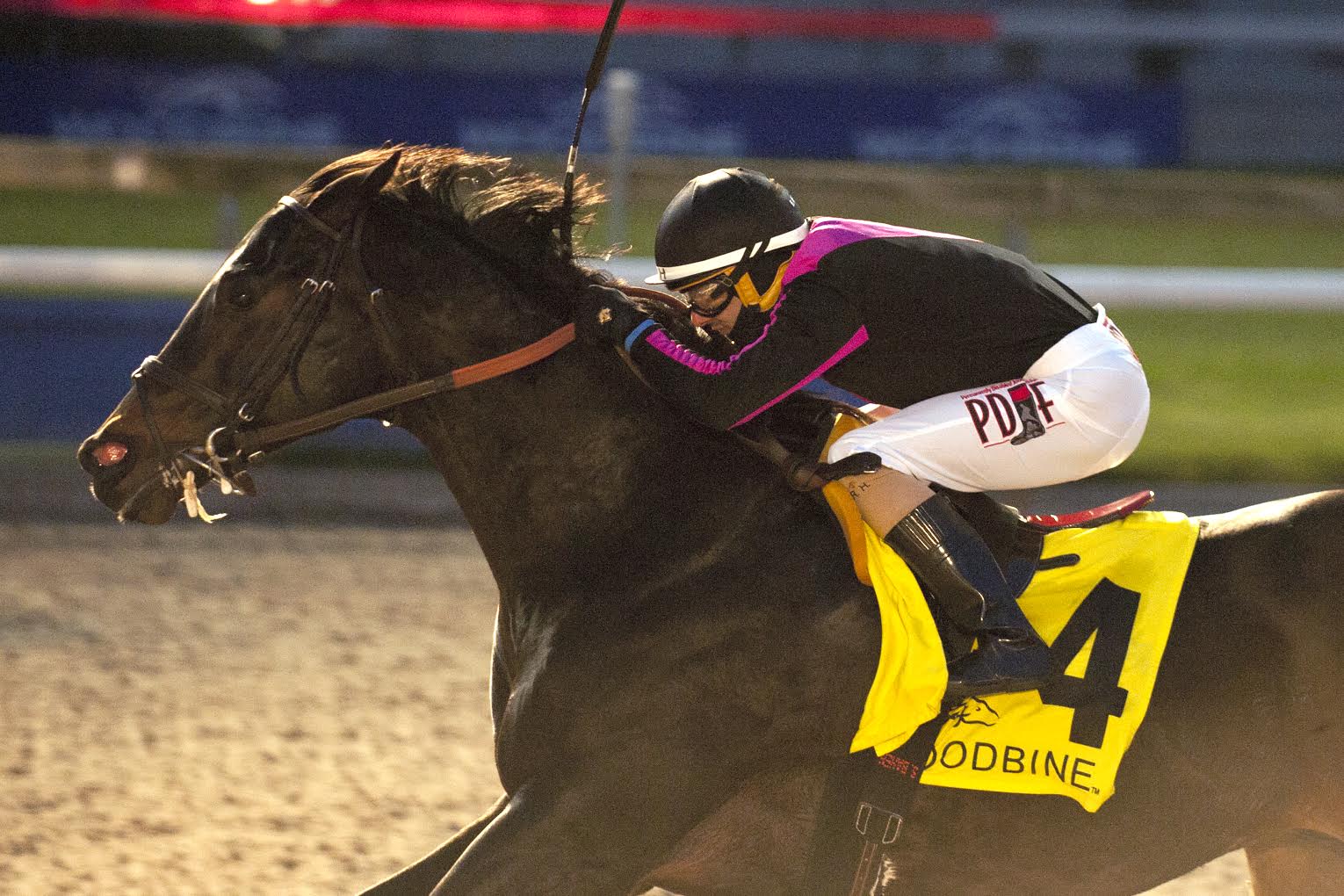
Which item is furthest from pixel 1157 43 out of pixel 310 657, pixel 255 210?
pixel 310 657

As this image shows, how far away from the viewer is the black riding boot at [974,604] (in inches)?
120

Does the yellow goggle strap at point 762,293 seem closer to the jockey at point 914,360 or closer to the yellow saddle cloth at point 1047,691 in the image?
the jockey at point 914,360

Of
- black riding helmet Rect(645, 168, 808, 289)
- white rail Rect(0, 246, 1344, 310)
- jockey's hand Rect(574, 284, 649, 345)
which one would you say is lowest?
jockey's hand Rect(574, 284, 649, 345)

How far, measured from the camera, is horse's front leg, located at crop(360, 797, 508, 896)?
3275mm

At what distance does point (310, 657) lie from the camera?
19.7 feet

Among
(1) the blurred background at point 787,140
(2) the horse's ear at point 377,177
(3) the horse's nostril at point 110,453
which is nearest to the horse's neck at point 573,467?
(2) the horse's ear at point 377,177

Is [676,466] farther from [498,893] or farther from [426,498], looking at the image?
[426,498]

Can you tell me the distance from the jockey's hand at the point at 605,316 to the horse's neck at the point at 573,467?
77mm

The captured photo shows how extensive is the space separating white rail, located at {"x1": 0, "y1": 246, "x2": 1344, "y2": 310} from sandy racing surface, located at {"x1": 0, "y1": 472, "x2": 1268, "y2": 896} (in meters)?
1.03

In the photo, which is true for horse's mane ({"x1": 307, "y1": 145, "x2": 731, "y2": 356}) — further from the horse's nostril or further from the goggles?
the horse's nostril

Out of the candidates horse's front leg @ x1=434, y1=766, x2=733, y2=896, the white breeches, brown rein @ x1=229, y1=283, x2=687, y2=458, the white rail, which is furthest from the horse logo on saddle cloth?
the white rail

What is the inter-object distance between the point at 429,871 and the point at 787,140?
1648 centimetres

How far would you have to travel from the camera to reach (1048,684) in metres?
3.10

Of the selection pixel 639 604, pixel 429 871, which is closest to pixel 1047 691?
pixel 639 604
